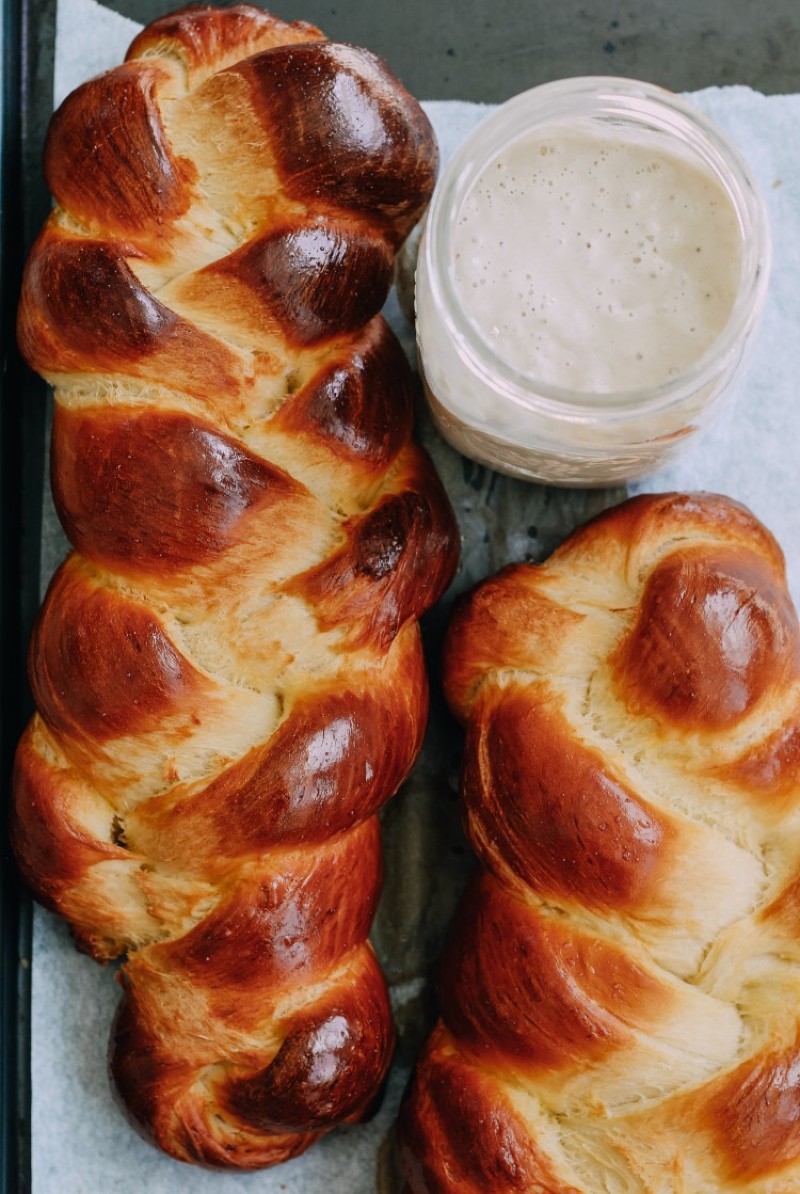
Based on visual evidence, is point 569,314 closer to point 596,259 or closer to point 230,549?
point 596,259

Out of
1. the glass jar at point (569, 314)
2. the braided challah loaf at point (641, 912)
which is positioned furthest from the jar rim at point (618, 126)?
the braided challah loaf at point (641, 912)

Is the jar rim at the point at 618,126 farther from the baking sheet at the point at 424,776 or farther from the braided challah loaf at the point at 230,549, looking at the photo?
the baking sheet at the point at 424,776

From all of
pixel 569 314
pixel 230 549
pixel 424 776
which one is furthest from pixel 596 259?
pixel 424 776

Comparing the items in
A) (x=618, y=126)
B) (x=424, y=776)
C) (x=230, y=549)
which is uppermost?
(x=618, y=126)

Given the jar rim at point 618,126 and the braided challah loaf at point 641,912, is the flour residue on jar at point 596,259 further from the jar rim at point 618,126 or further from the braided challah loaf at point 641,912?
the braided challah loaf at point 641,912

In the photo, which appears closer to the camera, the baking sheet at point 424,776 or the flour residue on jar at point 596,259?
the flour residue on jar at point 596,259

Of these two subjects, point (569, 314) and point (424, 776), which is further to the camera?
point (424, 776)

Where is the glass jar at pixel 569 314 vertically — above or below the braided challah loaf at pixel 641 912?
above
